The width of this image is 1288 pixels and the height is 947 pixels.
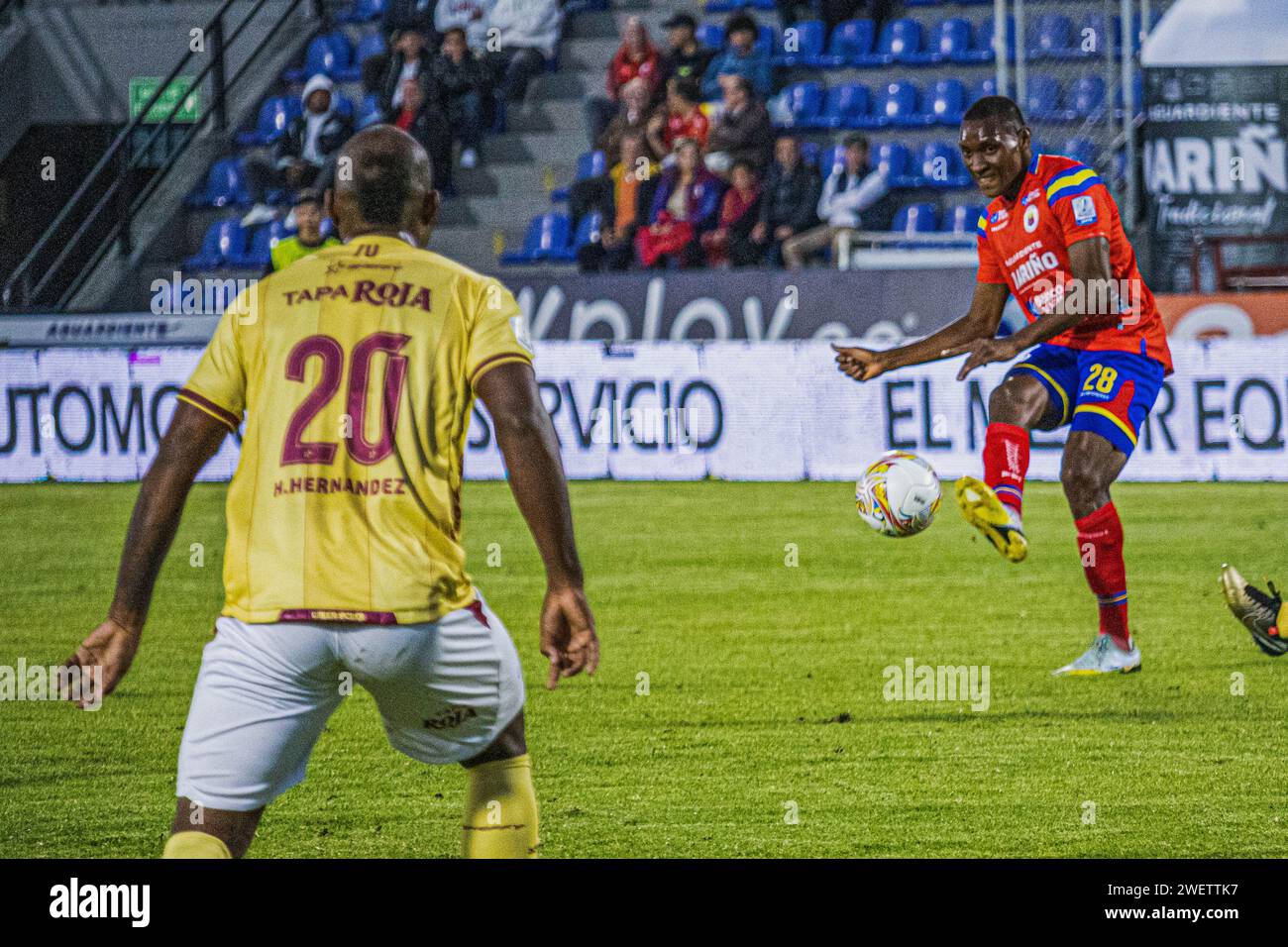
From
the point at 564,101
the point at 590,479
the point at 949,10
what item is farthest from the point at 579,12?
the point at 590,479

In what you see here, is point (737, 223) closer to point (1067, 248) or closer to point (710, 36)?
point (710, 36)

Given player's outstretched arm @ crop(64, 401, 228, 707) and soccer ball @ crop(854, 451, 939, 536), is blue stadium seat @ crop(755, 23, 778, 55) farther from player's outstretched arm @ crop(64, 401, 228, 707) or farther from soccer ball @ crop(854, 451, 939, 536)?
player's outstretched arm @ crop(64, 401, 228, 707)

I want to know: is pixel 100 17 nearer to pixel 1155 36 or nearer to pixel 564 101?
pixel 564 101

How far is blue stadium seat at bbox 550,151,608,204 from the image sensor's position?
20.3m

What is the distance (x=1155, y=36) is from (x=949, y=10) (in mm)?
3217

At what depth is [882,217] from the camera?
18094 millimetres

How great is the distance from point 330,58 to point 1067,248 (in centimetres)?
1612

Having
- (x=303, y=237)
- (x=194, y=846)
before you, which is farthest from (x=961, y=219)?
(x=194, y=846)

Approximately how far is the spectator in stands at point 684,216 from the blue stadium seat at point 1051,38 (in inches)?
146

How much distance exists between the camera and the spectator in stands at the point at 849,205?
58.0 feet

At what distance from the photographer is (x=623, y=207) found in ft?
61.4

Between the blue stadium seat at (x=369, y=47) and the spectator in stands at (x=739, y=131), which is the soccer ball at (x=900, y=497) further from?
the blue stadium seat at (x=369, y=47)

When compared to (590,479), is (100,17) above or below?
above

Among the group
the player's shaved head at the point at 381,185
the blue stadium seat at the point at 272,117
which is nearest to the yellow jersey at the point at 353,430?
the player's shaved head at the point at 381,185
